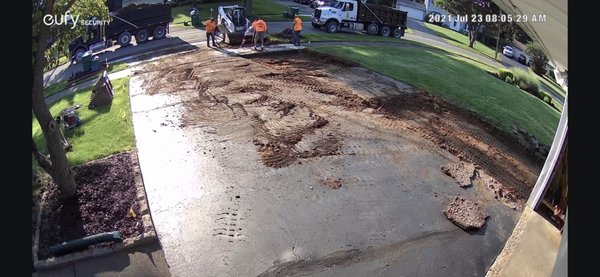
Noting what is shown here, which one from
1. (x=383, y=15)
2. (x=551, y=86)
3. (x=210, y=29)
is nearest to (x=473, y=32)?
(x=551, y=86)

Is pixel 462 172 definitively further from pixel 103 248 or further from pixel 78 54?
pixel 78 54

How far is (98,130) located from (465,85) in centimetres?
1662

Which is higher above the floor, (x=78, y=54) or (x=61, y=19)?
(x=61, y=19)

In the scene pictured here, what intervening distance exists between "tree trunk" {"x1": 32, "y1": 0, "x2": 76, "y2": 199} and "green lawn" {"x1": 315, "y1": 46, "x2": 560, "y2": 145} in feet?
48.0

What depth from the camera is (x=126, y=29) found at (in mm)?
25094

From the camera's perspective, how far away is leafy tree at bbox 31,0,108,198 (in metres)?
9.24

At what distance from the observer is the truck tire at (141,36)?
25.8 metres

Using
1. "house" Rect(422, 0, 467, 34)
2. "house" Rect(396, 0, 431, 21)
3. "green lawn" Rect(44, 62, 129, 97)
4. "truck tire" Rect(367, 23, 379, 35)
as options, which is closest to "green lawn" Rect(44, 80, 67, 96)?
"green lawn" Rect(44, 62, 129, 97)

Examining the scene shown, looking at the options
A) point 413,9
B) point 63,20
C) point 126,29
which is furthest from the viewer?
point 413,9

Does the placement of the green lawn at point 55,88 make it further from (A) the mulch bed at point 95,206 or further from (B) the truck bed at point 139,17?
(A) the mulch bed at point 95,206

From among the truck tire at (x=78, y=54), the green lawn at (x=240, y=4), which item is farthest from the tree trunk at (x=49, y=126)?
the green lawn at (x=240, y=4)

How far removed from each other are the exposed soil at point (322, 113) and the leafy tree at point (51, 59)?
487 centimetres

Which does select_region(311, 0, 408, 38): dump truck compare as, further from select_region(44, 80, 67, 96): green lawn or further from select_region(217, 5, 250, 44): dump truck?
select_region(44, 80, 67, 96): green lawn

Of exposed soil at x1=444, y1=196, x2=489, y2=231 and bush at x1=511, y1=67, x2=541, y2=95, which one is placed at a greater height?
bush at x1=511, y1=67, x2=541, y2=95
